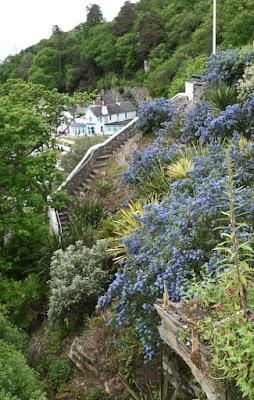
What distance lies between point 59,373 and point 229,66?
356 inches

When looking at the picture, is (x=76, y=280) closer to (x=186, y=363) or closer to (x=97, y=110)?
(x=186, y=363)

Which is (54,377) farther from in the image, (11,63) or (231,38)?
(11,63)

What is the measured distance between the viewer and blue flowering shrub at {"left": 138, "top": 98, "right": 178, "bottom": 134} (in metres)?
13.2

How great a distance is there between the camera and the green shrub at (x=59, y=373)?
7246 mm

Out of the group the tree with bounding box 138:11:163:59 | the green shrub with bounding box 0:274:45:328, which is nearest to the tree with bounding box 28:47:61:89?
the tree with bounding box 138:11:163:59

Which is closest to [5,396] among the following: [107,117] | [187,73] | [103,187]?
[103,187]

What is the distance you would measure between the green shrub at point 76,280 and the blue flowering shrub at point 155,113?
5.91m

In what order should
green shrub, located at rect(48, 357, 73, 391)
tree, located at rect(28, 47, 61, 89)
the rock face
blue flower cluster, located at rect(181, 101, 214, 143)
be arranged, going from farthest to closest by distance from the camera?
tree, located at rect(28, 47, 61, 89) < blue flower cluster, located at rect(181, 101, 214, 143) < green shrub, located at rect(48, 357, 73, 391) < the rock face

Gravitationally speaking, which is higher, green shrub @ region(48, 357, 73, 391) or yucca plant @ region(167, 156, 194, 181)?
yucca plant @ region(167, 156, 194, 181)

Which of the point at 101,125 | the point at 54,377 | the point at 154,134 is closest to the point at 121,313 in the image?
the point at 54,377

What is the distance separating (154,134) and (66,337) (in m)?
7.29

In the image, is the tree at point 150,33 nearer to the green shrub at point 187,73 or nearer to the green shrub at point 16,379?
the green shrub at point 187,73

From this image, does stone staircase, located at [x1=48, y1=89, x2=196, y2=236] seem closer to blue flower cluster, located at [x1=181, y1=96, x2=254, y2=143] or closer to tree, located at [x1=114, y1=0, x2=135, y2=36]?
blue flower cluster, located at [x1=181, y1=96, x2=254, y2=143]

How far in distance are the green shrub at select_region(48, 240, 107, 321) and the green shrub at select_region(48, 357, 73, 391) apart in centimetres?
81
